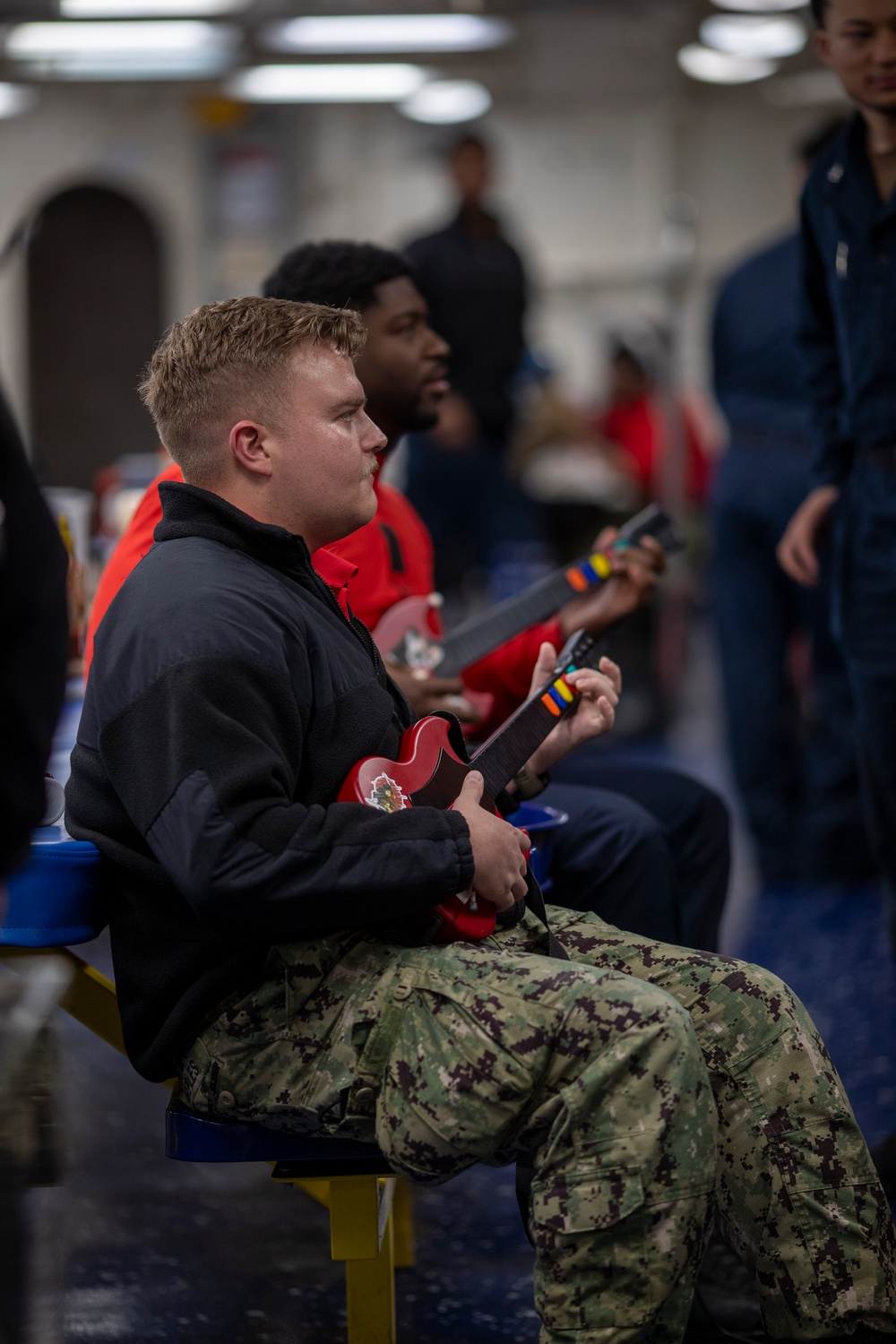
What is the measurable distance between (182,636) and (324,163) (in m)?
10.2

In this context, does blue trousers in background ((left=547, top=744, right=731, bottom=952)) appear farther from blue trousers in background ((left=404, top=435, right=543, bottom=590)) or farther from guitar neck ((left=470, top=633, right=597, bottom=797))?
blue trousers in background ((left=404, top=435, right=543, bottom=590))

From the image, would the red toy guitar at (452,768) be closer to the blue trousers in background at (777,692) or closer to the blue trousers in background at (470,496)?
the blue trousers in background at (777,692)

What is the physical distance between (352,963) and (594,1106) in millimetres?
308

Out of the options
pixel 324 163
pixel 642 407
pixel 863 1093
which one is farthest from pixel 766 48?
pixel 863 1093

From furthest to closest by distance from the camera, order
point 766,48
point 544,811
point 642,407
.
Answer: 1. point 642,407
2. point 766,48
3. point 544,811

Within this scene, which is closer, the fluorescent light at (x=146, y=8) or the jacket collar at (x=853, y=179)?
the jacket collar at (x=853, y=179)

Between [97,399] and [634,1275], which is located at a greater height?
[634,1275]

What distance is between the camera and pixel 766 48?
799cm

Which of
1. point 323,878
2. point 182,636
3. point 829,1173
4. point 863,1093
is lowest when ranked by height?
point 863,1093

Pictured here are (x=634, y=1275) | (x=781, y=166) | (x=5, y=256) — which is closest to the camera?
(x=634, y=1275)

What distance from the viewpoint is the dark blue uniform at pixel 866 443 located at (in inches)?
110

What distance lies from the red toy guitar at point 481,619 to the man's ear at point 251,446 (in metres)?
0.71

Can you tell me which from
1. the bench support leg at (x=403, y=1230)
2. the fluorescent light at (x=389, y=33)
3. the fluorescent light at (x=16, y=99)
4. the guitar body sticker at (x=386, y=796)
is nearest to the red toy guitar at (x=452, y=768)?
the guitar body sticker at (x=386, y=796)

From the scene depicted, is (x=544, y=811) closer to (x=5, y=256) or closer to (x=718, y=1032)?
(x=718, y=1032)
